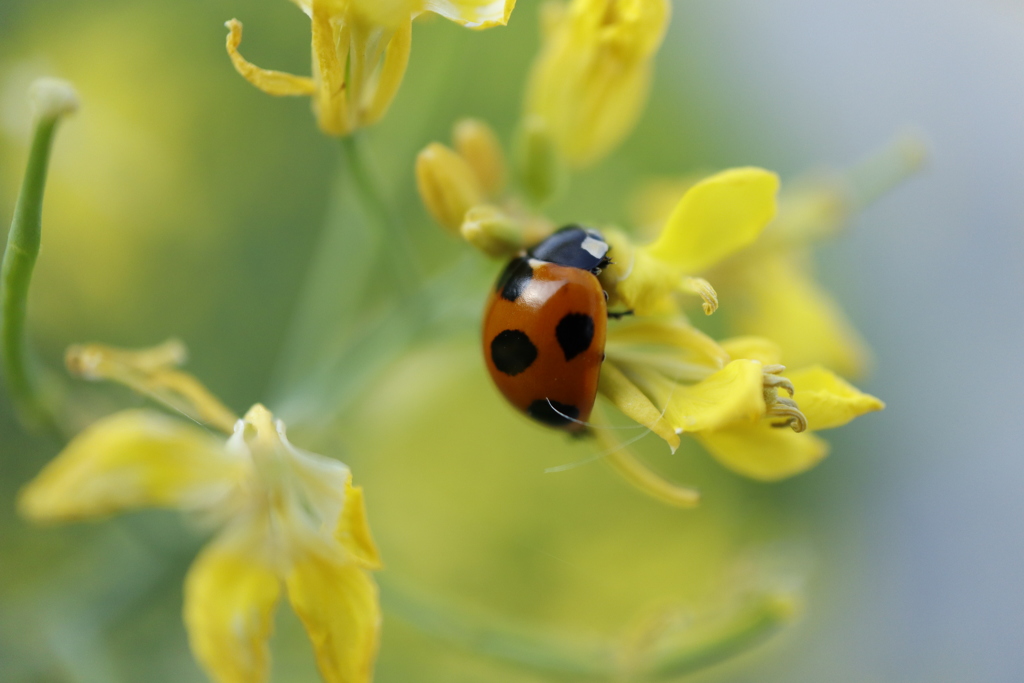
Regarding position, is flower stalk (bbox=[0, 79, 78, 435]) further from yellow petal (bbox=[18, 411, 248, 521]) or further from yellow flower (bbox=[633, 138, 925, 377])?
yellow flower (bbox=[633, 138, 925, 377])

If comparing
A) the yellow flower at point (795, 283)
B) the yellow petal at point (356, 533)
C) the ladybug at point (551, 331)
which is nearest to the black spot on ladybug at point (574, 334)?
the ladybug at point (551, 331)

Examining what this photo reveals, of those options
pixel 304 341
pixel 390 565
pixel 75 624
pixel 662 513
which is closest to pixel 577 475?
pixel 662 513

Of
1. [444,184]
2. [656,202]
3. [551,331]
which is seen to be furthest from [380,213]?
[656,202]

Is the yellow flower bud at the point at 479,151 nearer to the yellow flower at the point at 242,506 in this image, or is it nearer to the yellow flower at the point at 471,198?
the yellow flower at the point at 471,198

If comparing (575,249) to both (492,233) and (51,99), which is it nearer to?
(492,233)

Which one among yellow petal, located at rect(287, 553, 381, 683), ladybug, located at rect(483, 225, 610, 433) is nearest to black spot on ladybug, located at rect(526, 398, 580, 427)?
ladybug, located at rect(483, 225, 610, 433)

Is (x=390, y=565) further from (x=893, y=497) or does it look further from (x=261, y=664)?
(x=893, y=497)
